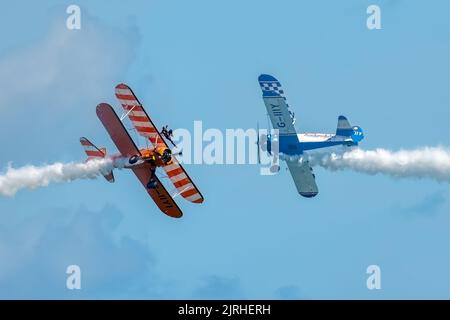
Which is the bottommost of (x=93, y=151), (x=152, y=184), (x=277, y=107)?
(x=152, y=184)

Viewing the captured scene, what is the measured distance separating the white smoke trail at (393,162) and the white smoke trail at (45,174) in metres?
8.89

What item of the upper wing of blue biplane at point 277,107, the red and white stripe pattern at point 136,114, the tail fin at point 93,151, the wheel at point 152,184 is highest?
the upper wing of blue biplane at point 277,107

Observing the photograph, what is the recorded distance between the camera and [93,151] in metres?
59.2

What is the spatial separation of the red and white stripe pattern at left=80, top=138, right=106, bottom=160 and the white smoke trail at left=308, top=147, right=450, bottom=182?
852 cm

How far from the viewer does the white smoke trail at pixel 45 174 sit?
58312mm

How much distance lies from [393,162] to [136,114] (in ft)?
32.7

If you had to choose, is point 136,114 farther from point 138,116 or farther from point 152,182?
point 152,182

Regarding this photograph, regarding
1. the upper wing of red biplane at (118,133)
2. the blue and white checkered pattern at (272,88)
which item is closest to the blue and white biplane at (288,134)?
the blue and white checkered pattern at (272,88)

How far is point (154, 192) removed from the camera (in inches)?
2349

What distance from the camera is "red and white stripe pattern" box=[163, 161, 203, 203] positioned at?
191 ft

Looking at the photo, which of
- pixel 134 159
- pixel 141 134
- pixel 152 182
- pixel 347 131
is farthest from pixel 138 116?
pixel 347 131

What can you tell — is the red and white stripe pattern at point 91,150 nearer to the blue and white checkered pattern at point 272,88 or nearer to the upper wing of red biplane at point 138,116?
the upper wing of red biplane at point 138,116
